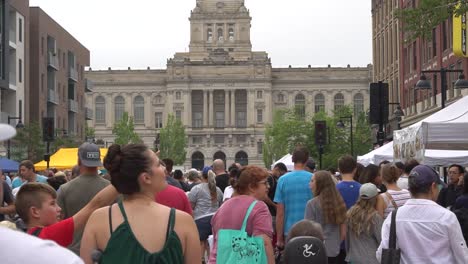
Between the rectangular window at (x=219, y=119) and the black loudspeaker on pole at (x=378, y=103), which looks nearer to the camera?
the black loudspeaker on pole at (x=378, y=103)

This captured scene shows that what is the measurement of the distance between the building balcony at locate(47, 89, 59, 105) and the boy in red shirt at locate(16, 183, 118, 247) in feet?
211

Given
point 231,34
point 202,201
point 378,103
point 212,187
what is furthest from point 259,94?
point 202,201

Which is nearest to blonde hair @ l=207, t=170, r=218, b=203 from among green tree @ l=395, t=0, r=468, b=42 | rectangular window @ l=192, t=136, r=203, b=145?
green tree @ l=395, t=0, r=468, b=42

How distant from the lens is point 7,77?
53406 mm

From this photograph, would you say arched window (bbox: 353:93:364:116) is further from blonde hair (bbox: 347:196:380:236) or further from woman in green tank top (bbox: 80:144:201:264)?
woman in green tank top (bbox: 80:144:201:264)

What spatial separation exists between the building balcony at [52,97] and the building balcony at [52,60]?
1.81m

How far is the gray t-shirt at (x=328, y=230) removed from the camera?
9.92m

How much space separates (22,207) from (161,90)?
146m

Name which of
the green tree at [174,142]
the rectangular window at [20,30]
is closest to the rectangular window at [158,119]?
the green tree at [174,142]

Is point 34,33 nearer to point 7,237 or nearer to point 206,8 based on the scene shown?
point 7,237

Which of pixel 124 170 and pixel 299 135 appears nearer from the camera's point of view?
pixel 124 170

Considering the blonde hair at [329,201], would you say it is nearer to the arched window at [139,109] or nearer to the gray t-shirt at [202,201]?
the gray t-shirt at [202,201]

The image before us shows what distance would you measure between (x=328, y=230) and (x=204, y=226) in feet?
12.0

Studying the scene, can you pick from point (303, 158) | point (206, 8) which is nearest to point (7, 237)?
point (303, 158)
